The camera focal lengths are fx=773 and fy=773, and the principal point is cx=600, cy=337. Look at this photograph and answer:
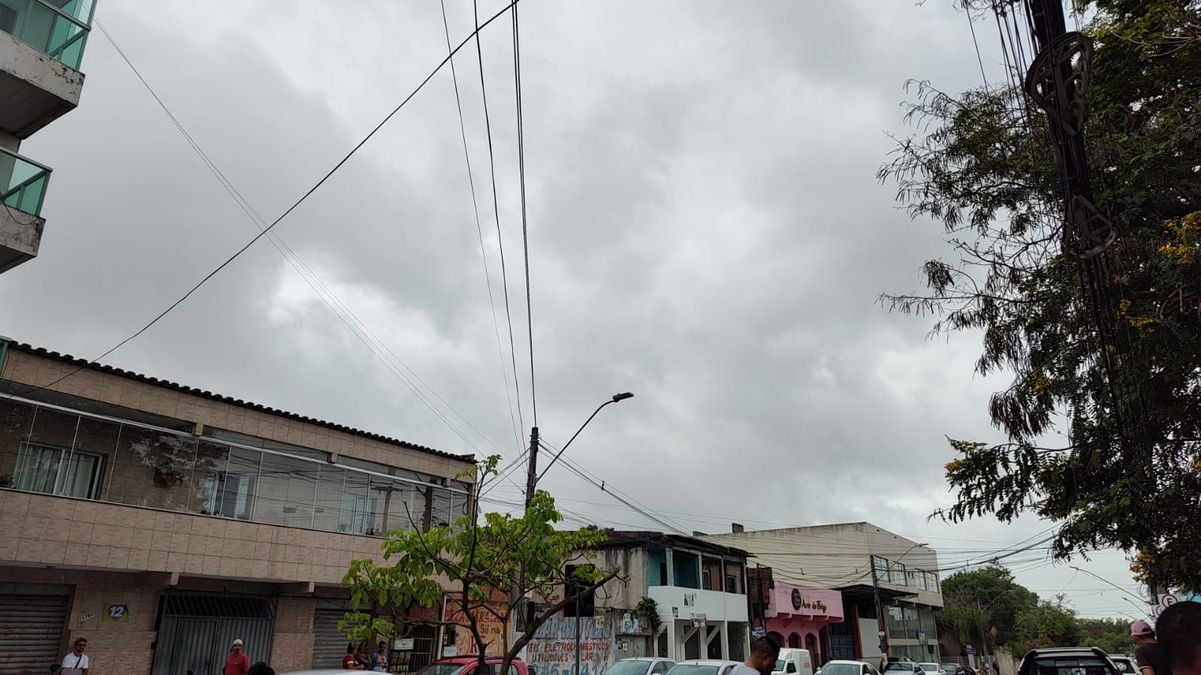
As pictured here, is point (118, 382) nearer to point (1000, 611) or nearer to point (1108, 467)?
point (1108, 467)

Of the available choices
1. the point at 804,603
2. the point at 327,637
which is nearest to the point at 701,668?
the point at 327,637

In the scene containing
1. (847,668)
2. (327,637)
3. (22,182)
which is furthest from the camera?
(847,668)

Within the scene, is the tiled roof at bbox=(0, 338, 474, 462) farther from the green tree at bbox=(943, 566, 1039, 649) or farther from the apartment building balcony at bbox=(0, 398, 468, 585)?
the green tree at bbox=(943, 566, 1039, 649)

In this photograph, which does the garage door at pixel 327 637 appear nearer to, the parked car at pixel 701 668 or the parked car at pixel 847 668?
the parked car at pixel 701 668

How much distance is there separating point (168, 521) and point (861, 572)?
45222 mm

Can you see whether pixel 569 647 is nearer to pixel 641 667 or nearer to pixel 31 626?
pixel 641 667

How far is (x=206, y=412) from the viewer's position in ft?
58.0

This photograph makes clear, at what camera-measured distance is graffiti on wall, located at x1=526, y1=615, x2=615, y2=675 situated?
77.1 feet

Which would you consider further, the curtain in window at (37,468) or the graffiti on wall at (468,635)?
the graffiti on wall at (468,635)

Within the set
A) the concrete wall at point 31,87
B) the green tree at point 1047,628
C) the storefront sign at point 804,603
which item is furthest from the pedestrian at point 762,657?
the green tree at point 1047,628

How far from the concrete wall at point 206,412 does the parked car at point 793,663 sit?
1158 centimetres

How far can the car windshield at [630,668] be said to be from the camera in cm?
1788

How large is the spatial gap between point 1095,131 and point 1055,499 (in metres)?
6.21

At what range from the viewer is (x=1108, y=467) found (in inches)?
514
